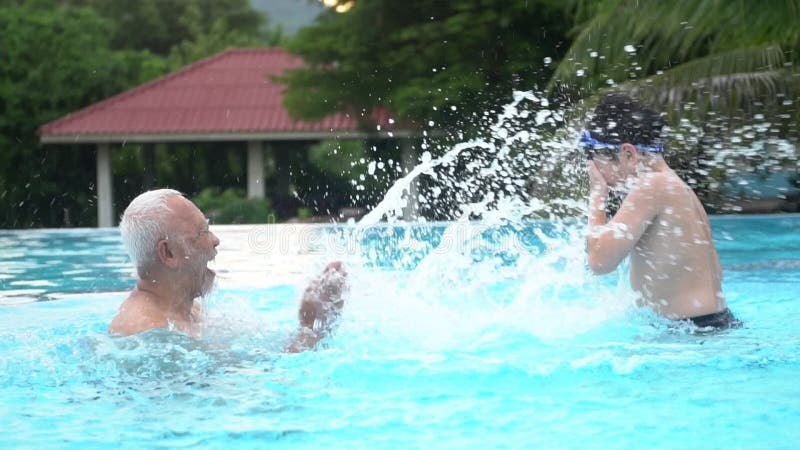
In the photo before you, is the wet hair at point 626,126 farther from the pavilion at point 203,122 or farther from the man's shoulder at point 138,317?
the pavilion at point 203,122

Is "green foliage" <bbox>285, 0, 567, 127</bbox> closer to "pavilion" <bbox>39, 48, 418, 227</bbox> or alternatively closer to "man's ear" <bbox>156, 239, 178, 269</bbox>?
"pavilion" <bbox>39, 48, 418, 227</bbox>

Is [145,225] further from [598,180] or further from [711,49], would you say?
[711,49]

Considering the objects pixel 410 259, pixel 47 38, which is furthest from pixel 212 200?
pixel 410 259

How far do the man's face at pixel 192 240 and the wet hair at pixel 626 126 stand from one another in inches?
65.7

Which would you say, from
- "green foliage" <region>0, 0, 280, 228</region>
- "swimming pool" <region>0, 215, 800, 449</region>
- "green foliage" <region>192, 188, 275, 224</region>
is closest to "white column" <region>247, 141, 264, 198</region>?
A: "green foliage" <region>192, 188, 275, 224</region>

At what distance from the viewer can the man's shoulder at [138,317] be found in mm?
3914

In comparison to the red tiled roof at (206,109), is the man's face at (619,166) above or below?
below

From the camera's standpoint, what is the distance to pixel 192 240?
152 inches

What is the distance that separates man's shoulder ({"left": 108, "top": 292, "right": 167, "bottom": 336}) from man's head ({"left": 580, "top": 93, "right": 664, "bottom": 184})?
1907 millimetres

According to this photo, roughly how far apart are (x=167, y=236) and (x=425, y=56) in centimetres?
1641

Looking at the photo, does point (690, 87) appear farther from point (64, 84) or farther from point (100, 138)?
point (64, 84)

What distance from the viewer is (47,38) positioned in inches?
910

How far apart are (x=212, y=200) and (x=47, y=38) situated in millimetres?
5930

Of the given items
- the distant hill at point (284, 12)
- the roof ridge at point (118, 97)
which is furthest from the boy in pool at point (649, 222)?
the distant hill at point (284, 12)
